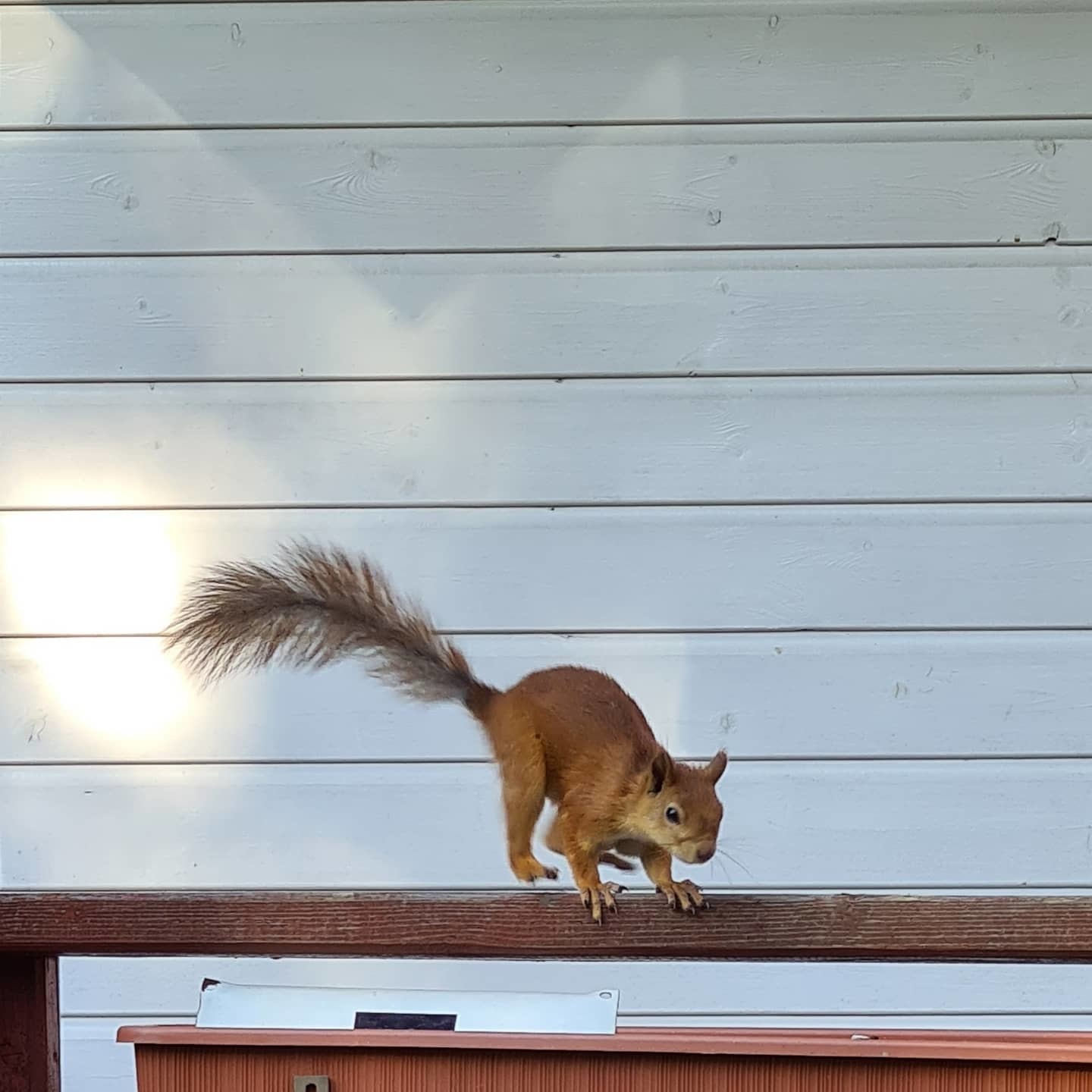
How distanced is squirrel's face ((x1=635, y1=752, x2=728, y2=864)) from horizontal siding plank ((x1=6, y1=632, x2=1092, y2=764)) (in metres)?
Result: 0.39

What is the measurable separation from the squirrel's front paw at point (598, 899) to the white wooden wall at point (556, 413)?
0.51m

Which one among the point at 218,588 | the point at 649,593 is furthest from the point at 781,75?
the point at 218,588

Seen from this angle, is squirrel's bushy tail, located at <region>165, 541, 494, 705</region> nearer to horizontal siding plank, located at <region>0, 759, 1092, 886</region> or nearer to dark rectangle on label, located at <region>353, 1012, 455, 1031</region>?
horizontal siding plank, located at <region>0, 759, 1092, 886</region>

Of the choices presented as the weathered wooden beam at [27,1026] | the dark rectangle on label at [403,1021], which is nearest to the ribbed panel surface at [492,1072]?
the dark rectangle on label at [403,1021]

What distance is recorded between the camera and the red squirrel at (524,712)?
1043 mm

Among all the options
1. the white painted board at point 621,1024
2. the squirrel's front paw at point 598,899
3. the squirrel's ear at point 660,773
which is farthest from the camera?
the white painted board at point 621,1024

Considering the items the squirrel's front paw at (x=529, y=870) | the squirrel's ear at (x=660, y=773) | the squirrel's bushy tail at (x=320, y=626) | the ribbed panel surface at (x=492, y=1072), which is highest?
the squirrel's bushy tail at (x=320, y=626)

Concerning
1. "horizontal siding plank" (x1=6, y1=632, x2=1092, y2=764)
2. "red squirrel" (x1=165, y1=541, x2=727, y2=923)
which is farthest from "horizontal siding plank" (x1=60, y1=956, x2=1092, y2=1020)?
"red squirrel" (x1=165, y1=541, x2=727, y2=923)

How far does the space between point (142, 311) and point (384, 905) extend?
918mm

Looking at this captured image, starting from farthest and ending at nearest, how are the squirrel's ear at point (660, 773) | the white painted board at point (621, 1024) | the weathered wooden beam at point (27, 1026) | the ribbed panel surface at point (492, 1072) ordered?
the white painted board at point (621, 1024) → the squirrel's ear at point (660, 773) → the weathered wooden beam at point (27, 1026) → the ribbed panel surface at point (492, 1072)

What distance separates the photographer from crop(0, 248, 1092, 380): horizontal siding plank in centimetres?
146

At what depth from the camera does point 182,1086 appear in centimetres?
65

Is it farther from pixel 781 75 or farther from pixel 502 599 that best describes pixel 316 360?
pixel 781 75

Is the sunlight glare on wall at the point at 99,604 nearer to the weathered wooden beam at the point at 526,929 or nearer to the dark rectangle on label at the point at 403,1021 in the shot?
the weathered wooden beam at the point at 526,929
